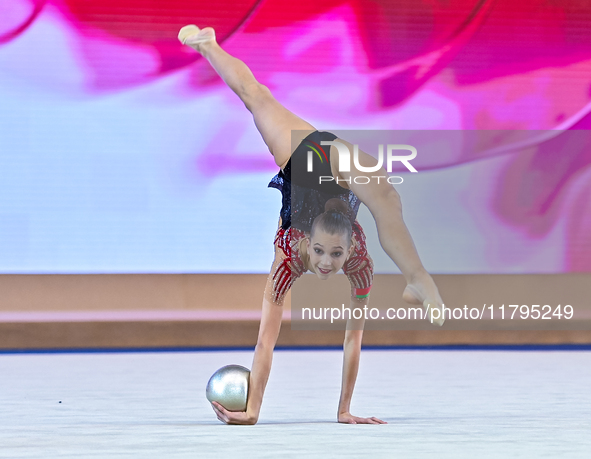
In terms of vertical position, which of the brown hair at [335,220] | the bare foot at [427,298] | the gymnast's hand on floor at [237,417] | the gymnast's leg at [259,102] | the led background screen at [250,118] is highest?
the led background screen at [250,118]

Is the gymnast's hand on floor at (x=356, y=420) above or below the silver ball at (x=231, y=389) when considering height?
below

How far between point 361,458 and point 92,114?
185 inches

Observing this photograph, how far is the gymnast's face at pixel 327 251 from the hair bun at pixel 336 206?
0.11m

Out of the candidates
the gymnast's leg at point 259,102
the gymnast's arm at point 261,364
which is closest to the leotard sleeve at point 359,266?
the gymnast's arm at point 261,364

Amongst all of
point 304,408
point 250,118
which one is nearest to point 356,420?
point 304,408

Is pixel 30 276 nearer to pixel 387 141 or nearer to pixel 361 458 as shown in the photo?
pixel 387 141

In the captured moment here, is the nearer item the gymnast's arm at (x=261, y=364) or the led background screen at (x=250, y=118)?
the gymnast's arm at (x=261, y=364)

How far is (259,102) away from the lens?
→ 3.32m

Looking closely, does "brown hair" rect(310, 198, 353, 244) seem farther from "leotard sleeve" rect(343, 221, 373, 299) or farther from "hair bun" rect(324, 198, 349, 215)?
"leotard sleeve" rect(343, 221, 373, 299)

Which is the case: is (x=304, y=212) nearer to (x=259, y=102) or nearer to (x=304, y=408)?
(x=259, y=102)

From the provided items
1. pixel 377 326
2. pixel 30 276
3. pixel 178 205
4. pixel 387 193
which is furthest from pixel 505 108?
pixel 387 193

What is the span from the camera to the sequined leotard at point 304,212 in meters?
3.02

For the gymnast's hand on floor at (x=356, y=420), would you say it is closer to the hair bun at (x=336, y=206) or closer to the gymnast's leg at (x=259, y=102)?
the hair bun at (x=336, y=206)

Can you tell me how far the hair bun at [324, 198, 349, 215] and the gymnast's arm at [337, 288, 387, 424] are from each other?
15.3 inches
